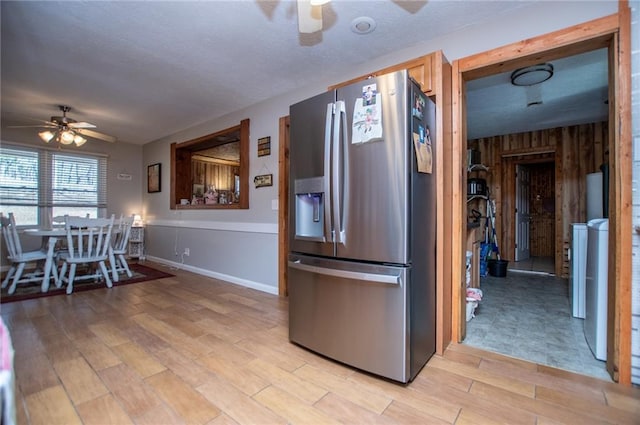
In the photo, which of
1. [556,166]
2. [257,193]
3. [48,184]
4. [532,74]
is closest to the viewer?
[532,74]

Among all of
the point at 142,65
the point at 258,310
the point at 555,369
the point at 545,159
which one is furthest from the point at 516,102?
the point at 142,65

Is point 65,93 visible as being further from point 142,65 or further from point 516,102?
point 516,102

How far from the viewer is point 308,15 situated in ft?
5.55

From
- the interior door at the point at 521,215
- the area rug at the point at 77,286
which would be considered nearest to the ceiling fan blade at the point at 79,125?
the area rug at the point at 77,286

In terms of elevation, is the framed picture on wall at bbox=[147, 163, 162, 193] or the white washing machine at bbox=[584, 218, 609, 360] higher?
the framed picture on wall at bbox=[147, 163, 162, 193]

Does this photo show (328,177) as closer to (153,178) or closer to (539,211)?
(153,178)

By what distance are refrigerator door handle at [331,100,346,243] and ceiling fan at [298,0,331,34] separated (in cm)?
47

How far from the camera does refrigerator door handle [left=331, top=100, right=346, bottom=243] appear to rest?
184 cm

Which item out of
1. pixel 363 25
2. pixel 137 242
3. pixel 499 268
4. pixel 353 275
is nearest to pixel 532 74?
pixel 363 25

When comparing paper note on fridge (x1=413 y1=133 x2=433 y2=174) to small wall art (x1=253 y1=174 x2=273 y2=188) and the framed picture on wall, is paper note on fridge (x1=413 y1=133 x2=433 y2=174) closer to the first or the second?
small wall art (x1=253 y1=174 x2=273 y2=188)

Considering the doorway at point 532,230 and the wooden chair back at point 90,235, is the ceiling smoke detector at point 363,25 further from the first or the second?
the wooden chair back at point 90,235

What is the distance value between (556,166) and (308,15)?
16.6 feet

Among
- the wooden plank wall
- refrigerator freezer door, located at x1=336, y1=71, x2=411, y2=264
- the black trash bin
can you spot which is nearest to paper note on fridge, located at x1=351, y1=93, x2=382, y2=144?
refrigerator freezer door, located at x1=336, y1=71, x2=411, y2=264

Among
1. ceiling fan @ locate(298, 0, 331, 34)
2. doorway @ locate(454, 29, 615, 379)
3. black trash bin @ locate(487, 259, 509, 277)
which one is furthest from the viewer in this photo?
black trash bin @ locate(487, 259, 509, 277)
